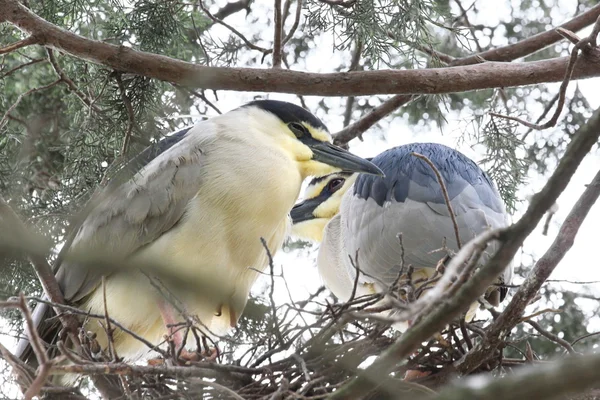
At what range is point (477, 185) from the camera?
296 cm

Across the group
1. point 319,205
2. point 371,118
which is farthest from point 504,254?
point 319,205

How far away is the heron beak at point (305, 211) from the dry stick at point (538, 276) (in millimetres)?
1633

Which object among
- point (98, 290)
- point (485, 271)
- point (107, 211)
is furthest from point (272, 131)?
point (485, 271)

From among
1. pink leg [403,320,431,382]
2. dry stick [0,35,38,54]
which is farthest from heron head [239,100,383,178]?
dry stick [0,35,38,54]

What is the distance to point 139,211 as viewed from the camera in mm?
2752

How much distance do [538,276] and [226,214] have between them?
1.10 meters

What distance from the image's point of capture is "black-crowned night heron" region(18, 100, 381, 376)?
2.69 m

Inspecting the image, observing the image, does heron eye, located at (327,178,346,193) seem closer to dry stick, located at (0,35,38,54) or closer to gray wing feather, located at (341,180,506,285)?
gray wing feather, located at (341,180,506,285)

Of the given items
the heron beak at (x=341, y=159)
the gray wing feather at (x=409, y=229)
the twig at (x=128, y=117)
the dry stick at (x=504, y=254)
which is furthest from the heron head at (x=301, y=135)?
the dry stick at (x=504, y=254)

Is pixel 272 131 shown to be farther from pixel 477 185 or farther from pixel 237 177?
pixel 477 185

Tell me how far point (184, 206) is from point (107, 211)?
0.31 meters

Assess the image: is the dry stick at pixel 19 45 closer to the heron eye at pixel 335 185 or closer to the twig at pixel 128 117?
the twig at pixel 128 117

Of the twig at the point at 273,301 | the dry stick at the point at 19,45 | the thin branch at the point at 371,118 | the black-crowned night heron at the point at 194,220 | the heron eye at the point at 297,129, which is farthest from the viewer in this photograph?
the thin branch at the point at 371,118

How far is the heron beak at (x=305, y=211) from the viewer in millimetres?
3754
